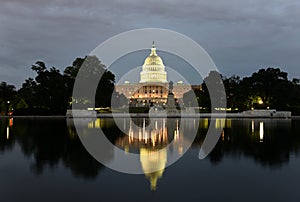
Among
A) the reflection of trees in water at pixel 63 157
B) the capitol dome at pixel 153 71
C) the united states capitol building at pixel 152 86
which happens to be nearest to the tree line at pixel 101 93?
the reflection of trees in water at pixel 63 157

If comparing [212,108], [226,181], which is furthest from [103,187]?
[212,108]

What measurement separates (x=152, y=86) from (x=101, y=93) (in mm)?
67117

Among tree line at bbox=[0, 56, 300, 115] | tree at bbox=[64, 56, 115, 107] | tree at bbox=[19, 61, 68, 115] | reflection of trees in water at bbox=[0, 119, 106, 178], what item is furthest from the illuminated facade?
reflection of trees in water at bbox=[0, 119, 106, 178]

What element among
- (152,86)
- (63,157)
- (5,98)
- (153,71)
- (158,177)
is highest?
(153,71)

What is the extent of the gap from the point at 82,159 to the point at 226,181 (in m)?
5.44

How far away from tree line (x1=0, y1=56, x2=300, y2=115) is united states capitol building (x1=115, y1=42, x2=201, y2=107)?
53.3 metres

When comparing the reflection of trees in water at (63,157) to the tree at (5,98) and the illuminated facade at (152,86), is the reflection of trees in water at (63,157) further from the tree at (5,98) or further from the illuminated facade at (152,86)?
the illuminated facade at (152,86)

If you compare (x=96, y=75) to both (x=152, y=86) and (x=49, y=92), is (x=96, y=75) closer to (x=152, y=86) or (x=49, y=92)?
(x=49, y=92)

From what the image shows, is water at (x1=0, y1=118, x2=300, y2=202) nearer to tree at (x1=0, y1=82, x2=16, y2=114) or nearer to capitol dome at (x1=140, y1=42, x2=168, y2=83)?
tree at (x1=0, y1=82, x2=16, y2=114)

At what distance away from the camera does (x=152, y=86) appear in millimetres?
127250

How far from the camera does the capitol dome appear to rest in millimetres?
130375

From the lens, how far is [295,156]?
44.2 feet

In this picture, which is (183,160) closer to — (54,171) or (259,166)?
(259,166)

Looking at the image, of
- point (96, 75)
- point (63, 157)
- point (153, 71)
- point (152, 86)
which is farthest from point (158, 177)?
point (153, 71)
